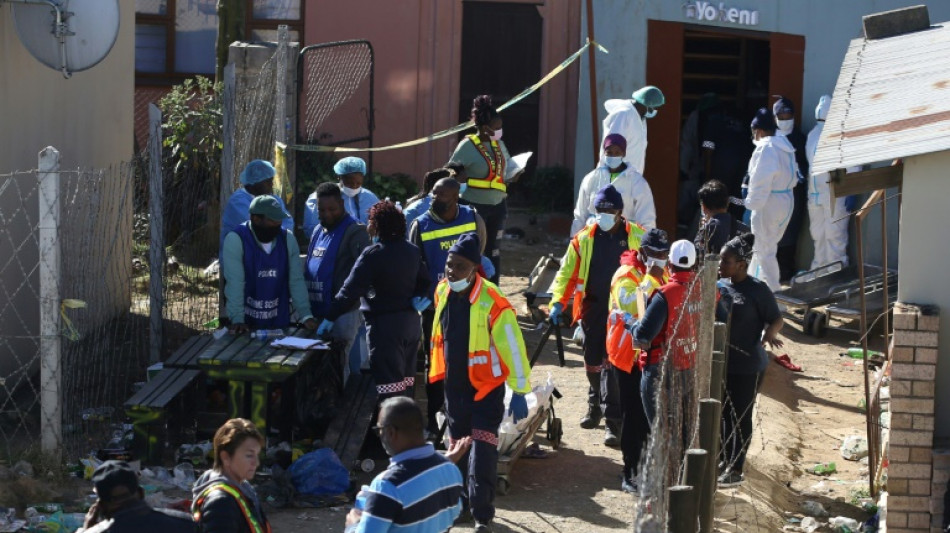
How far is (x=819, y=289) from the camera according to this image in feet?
44.9

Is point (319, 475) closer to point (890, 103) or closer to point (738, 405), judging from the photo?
point (738, 405)

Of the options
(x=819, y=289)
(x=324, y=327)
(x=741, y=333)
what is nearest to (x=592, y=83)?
(x=819, y=289)

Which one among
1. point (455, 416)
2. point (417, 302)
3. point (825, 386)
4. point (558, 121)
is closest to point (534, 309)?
point (825, 386)

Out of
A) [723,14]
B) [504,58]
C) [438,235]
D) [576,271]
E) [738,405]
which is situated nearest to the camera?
[738,405]

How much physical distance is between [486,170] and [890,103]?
417 cm

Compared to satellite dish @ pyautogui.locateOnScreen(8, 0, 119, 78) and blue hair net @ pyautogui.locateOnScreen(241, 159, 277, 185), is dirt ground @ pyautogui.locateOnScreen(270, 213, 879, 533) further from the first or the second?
satellite dish @ pyautogui.locateOnScreen(8, 0, 119, 78)

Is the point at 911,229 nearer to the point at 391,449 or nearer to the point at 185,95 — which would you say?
the point at 391,449

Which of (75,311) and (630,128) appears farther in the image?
(630,128)

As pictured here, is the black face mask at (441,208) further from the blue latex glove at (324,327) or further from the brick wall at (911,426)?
the brick wall at (911,426)

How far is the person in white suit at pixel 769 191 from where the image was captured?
45.1ft

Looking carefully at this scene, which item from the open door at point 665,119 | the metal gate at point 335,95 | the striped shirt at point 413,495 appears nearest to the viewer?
the striped shirt at point 413,495

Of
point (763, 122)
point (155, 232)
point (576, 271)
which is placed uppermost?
point (763, 122)

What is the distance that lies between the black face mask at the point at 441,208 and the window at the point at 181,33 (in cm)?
916

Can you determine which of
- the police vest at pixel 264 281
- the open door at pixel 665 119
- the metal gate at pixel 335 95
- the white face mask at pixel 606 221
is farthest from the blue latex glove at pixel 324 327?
the metal gate at pixel 335 95
